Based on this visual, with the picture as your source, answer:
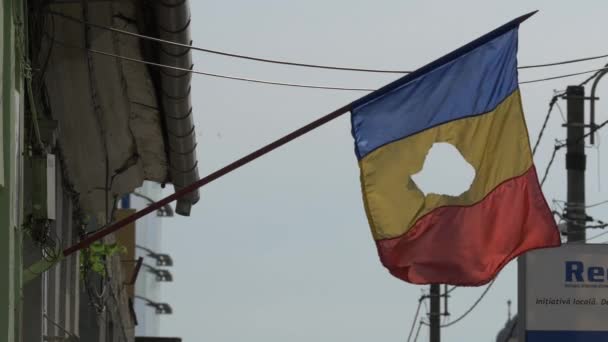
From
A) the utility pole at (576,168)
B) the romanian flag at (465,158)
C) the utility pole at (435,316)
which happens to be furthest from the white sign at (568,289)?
the utility pole at (435,316)

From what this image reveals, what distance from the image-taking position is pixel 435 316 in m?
45.9

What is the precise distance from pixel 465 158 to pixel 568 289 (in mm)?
10202

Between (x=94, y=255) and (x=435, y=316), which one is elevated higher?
(x=94, y=255)

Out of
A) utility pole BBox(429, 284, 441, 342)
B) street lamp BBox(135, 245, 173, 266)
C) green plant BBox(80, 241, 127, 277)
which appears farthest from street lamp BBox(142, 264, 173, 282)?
green plant BBox(80, 241, 127, 277)

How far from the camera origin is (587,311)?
24875mm

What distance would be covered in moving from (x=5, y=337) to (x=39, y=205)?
1545 millimetres

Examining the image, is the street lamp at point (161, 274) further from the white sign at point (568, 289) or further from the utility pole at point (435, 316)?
the white sign at point (568, 289)

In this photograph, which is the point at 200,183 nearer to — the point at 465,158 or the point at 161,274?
the point at 465,158

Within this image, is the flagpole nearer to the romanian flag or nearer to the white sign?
the romanian flag

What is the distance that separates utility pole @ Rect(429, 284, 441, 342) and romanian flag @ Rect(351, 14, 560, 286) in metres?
29.8

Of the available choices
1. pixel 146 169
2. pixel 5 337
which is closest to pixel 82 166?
pixel 146 169

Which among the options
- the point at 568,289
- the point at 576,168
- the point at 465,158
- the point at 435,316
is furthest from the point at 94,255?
the point at 435,316

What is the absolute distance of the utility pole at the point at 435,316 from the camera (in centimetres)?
4509

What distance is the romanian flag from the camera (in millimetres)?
14734
